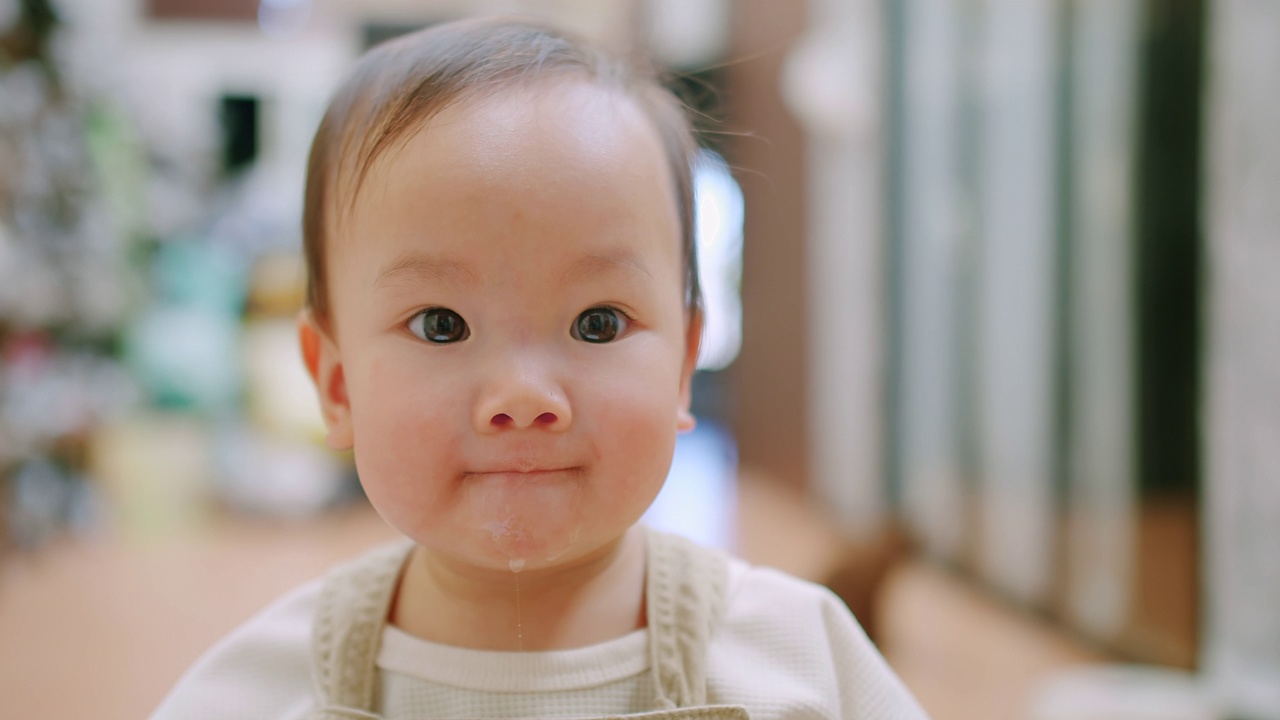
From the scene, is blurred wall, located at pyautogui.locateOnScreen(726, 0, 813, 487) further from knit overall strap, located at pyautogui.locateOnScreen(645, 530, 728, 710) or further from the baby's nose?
the baby's nose

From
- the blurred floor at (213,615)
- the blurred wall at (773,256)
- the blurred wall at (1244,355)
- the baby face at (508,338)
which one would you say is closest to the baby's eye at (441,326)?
the baby face at (508,338)

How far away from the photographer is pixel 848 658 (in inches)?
21.8

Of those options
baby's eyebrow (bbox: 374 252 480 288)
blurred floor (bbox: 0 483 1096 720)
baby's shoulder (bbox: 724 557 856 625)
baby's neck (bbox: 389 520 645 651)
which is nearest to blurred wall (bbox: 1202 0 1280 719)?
blurred floor (bbox: 0 483 1096 720)

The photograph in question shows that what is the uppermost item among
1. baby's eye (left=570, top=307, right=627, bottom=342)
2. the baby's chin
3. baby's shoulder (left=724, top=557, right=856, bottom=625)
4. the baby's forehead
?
the baby's forehead

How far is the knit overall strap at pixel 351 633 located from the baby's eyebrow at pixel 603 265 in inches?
9.0

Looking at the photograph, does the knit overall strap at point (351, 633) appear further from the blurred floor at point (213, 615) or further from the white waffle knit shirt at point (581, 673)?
the blurred floor at point (213, 615)

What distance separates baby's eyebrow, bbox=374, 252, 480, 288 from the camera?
45 cm

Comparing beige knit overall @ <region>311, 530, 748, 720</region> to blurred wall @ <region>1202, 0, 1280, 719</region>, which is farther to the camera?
blurred wall @ <region>1202, 0, 1280, 719</region>

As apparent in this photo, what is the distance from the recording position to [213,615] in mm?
1046

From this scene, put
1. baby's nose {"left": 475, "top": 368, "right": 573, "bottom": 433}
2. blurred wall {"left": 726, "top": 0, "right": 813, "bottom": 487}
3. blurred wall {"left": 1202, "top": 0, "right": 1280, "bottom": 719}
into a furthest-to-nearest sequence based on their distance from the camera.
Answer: blurred wall {"left": 726, "top": 0, "right": 813, "bottom": 487}, blurred wall {"left": 1202, "top": 0, "right": 1280, "bottom": 719}, baby's nose {"left": 475, "top": 368, "right": 573, "bottom": 433}

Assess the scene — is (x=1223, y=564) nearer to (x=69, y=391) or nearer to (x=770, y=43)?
(x=770, y=43)

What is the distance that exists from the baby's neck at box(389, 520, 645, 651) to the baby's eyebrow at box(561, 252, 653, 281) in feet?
0.54

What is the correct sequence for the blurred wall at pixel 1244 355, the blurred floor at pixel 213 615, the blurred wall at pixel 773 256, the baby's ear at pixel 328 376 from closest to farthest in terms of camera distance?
the baby's ear at pixel 328 376 < the blurred floor at pixel 213 615 < the blurred wall at pixel 1244 355 < the blurred wall at pixel 773 256

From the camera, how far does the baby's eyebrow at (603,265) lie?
462mm
